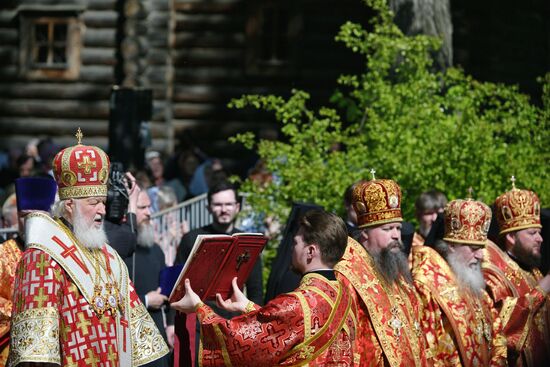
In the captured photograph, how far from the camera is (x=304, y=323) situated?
664 centimetres

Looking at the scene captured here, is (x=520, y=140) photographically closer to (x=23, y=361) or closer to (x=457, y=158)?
(x=457, y=158)

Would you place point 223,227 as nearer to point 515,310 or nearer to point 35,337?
point 515,310

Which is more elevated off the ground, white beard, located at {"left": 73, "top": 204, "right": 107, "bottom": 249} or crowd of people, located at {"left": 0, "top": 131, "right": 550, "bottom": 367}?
white beard, located at {"left": 73, "top": 204, "right": 107, "bottom": 249}

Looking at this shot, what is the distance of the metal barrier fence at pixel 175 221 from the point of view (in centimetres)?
1345

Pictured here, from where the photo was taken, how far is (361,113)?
12.2 meters

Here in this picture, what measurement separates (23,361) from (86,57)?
14821mm

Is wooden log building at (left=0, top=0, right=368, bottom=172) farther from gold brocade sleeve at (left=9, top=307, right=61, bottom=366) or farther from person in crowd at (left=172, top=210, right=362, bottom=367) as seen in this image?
gold brocade sleeve at (left=9, top=307, right=61, bottom=366)

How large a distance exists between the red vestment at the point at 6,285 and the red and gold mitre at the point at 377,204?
215 centimetres

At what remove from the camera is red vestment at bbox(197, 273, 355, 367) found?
262 inches

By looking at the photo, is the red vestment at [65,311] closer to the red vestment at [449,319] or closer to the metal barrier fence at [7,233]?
the red vestment at [449,319]

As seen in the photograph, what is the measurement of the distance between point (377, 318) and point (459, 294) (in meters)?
1.09

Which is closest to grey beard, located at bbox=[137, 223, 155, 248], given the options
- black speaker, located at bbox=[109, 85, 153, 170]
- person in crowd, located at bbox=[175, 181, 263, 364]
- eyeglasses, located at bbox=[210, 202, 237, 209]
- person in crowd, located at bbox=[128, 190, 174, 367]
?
person in crowd, located at bbox=[128, 190, 174, 367]

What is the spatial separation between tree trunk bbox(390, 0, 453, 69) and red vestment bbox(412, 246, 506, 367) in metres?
5.44

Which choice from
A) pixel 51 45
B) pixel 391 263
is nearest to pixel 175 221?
pixel 391 263
